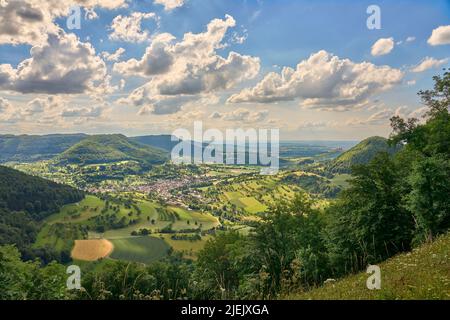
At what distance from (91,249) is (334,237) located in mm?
139753

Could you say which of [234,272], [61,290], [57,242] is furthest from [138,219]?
[61,290]

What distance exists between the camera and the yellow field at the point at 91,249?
133 m

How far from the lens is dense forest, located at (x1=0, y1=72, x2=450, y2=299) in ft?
30.5

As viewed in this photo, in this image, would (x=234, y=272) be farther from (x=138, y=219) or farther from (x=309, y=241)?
(x=138, y=219)

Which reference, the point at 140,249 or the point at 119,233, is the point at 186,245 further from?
the point at 119,233

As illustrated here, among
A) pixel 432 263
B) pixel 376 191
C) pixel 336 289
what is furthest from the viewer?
pixel 376 191

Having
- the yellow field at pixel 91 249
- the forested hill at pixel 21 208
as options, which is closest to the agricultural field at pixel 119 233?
the yellow field at pixel 91 249

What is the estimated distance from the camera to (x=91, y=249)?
467 feet

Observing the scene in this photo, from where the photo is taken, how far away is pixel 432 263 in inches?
421

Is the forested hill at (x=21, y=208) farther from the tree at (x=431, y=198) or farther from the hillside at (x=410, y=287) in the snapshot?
the hillside at (x=410, y=287)

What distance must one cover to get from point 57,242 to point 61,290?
157433mm

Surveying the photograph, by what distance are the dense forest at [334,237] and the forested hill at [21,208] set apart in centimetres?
12134

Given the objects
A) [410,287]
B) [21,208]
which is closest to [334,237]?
[410,287]

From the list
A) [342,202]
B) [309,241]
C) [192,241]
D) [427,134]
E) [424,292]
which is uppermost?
[427,134]
